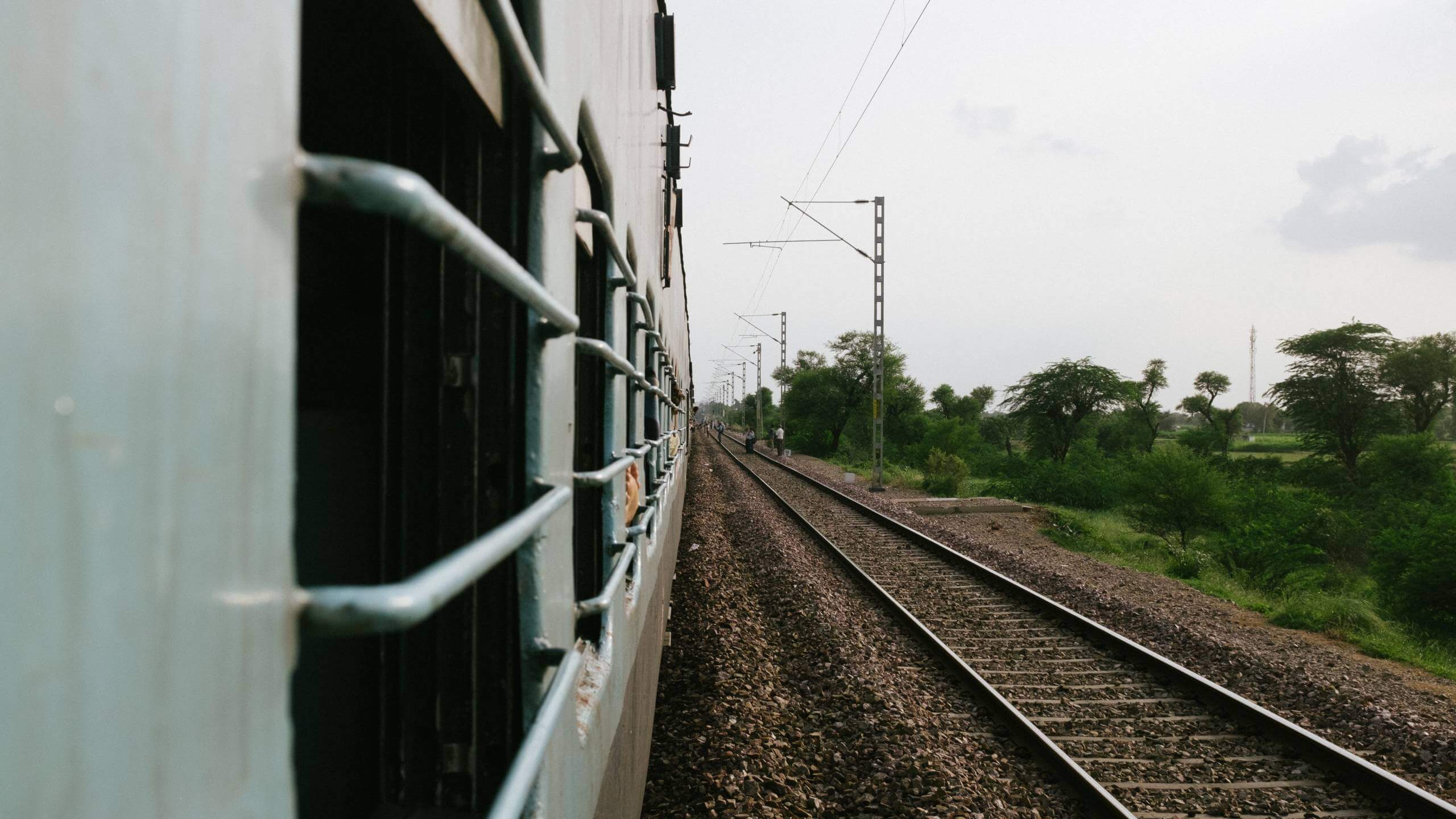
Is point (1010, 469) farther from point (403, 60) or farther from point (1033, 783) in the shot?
point (403, 60)

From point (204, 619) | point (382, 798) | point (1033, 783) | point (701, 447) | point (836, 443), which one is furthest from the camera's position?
point (836, 443)

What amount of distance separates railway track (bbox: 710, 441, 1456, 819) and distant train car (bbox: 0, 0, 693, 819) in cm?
356

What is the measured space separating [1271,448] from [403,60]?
7274cm

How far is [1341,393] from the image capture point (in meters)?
37.2

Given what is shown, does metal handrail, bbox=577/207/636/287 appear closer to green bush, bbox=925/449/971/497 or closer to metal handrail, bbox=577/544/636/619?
metal handrail, bbox=577/544/636/619

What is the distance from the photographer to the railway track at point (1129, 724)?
15.0 feet

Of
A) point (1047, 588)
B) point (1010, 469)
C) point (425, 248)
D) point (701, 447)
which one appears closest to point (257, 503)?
point (425, 248)

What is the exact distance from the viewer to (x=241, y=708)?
58 cm

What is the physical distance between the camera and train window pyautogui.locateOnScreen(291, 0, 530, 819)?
4.75 ft

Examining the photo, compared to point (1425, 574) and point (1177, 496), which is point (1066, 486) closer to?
point (1177, 496)

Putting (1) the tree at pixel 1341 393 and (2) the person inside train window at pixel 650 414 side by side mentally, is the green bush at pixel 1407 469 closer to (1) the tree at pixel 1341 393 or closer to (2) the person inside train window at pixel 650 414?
(1) the tree at pixel 1341 393

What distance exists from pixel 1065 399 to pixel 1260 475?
50.5 ft

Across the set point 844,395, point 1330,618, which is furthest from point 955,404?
point 1330,618

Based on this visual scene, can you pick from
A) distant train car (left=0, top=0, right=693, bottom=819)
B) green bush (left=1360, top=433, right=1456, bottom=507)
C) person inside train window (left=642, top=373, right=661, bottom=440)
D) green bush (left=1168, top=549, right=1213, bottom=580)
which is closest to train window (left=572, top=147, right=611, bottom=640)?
distant train car (left=0, top=0, right=693, bottom=819)
